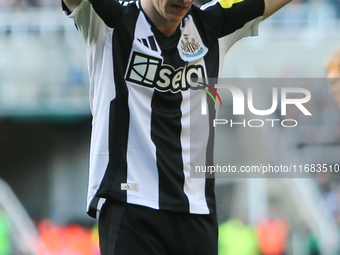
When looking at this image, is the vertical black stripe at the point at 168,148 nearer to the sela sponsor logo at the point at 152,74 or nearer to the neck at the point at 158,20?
the sela sponsor logo at the point at 152,74

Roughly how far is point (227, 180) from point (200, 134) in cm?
675

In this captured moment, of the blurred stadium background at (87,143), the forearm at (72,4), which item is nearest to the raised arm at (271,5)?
the forearm at (72,4)

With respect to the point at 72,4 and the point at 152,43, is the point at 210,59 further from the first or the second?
the point at 72,4

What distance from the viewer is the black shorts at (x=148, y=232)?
7.11 ft

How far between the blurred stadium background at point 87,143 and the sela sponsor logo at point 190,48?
6005 millimetres

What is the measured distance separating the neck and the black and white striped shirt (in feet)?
0.08

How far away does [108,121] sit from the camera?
2.30 meters

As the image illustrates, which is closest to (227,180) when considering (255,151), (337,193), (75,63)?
(255,151)

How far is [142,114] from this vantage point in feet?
7.56

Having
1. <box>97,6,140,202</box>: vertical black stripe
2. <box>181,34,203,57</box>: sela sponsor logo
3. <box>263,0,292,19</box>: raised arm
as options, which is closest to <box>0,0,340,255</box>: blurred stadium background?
<box>263,0,292,19</box>: raised arm

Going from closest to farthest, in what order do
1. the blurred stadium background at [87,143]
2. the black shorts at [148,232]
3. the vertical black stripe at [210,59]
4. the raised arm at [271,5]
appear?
the black shorts at [148,232]
the vertical black stripe at [210,59]
the raised arm at [271,5]
the blurred stadium background at [87,143]

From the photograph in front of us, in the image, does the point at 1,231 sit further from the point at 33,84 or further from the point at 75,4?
the point at 75,4

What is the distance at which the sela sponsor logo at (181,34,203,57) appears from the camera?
8.12 ft

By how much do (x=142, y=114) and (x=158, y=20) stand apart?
0.45 metres
